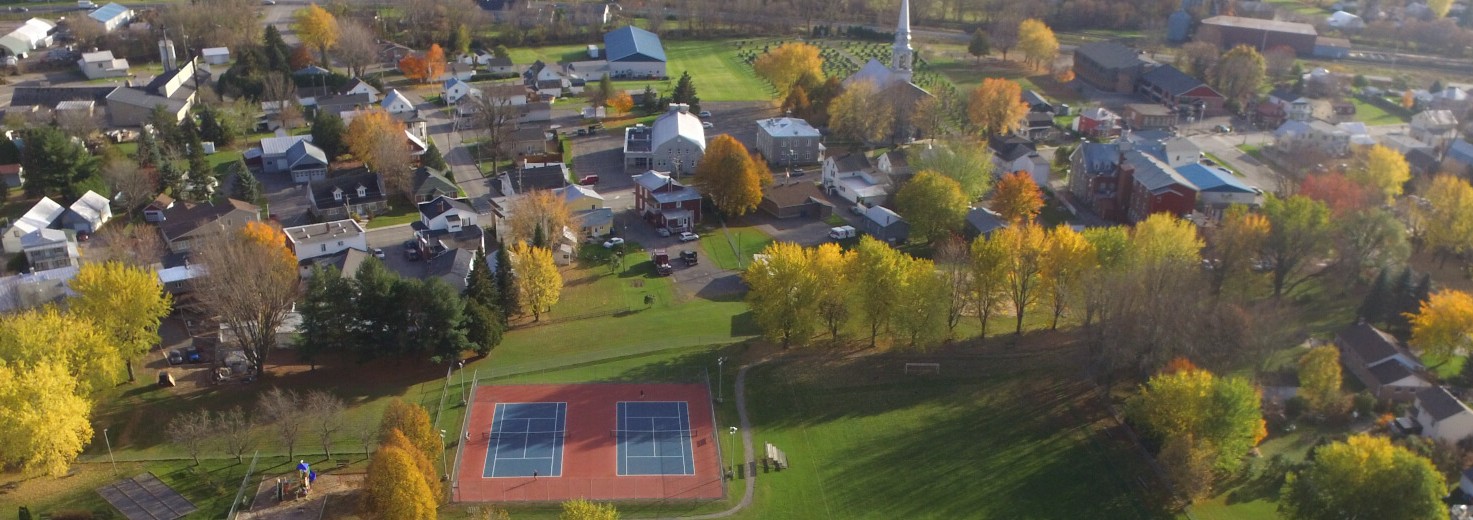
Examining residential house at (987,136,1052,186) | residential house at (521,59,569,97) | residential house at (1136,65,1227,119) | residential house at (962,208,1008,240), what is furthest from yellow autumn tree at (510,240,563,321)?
residential house at (1136,65,1227,119)

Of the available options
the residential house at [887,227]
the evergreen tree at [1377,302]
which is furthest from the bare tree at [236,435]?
the evergreen tree at [1377,302]

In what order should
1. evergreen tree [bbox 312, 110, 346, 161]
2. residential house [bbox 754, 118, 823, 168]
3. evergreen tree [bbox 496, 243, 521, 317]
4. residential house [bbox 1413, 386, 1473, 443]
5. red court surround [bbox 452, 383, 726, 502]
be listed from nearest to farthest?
red court surround [bbox 452, 383, 726, 502]
residential house [bbox 1413, 386, 1473, 443]
evergreen tree [bbox 496, 243, 521, 317]
evergreen tree [bbox 312, 110, 346, 161]
residential house [bbox 754, 118, 823, 168]

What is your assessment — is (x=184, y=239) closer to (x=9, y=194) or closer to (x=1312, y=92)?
(x=9, y=194)

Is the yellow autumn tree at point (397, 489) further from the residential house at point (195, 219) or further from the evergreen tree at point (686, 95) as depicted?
the evergreen tree at point (686, 95)

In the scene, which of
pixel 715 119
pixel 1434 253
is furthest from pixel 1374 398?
pixel 715 119

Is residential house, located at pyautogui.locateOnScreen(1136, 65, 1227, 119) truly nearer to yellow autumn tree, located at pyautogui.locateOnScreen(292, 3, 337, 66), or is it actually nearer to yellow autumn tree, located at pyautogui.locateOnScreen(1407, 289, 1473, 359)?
yellow autumn tree, located at pyautogui.locateOnScreen(1407, 289, 1473, 359)

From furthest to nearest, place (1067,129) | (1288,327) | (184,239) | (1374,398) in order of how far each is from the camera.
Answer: (1067,129) < (184,239) < (1288,327) < (1374,398)

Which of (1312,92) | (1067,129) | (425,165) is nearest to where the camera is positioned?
(425,165)
